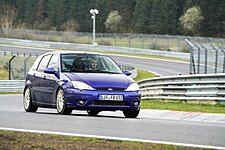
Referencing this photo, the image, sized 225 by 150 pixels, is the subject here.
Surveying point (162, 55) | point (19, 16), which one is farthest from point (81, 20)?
point (162, 55)

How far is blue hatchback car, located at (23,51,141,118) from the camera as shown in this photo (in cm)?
1345

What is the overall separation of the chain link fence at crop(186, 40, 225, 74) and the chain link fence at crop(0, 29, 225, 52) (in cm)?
2766

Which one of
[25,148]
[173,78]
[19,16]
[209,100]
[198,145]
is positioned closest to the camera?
[25,148]

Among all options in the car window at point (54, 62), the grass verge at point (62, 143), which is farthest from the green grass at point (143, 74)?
the grass verge at point (62, 143)

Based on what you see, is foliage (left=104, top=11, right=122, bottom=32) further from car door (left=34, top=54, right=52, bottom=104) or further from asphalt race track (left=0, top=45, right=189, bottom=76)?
car door (left=34, top=54, right=52, bottom=104)

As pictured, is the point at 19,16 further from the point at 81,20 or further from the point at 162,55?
the point at 162,55

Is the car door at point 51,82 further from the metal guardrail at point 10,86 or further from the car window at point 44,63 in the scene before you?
the metal guardrail at point 10,86

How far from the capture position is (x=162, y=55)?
6462 cm

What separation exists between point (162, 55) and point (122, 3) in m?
51.7

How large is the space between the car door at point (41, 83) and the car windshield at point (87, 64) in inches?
27.0

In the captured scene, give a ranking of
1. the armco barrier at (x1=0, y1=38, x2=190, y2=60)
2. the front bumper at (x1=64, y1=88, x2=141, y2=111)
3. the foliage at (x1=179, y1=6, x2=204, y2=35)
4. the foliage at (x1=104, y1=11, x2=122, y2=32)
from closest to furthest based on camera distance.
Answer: the front bumper at (x1=64, y1=88, x2=141, y2=111) → the armco barrier at (x1=0, y1=38, x2=190, y2=60) → the foliage at (x1=179, y1=6, x2=204, y2=35) → the foliage at (x1=104, y1=11, x2=122, y2=32)

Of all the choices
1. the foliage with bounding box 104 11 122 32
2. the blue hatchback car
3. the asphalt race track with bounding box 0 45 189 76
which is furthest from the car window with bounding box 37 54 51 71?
the foliage with bounding box 104 11 122 32

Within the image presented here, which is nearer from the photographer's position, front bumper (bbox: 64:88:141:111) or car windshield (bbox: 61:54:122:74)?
front bumper (bbox: 64:88:141:111)

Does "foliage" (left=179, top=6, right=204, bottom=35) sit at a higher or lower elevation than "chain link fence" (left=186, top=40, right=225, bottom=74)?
lower
